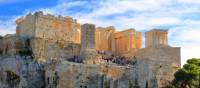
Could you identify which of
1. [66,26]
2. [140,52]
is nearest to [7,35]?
[66,26]

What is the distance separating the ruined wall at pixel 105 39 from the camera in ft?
202

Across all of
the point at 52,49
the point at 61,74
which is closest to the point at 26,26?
the point at 52,49

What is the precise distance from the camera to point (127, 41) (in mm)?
61219

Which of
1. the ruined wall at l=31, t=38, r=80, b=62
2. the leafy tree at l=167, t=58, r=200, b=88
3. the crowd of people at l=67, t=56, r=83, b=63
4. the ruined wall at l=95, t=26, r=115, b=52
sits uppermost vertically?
the ruined wall at l=95, t=26, r=115, b=52

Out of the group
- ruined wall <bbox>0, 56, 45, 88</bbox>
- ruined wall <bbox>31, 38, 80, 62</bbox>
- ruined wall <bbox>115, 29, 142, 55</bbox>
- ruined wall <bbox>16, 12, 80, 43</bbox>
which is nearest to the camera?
ruined wall <bbox>0, 56, 45, 88</bbox>

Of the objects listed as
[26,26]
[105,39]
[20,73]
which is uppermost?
[26,26]

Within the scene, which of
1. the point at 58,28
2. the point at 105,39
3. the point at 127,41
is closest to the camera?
the point at 58,28

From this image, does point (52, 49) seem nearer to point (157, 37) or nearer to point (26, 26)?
point (26, 26)

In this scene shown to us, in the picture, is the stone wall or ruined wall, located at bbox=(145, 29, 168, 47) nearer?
the stone wall

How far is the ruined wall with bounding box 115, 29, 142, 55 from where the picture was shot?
2395 inches

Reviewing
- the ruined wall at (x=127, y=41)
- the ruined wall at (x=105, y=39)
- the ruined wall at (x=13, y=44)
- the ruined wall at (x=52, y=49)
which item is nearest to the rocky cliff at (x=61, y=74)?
the ruined wall at (x=52, y=49)

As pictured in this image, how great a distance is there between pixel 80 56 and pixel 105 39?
6.72 m

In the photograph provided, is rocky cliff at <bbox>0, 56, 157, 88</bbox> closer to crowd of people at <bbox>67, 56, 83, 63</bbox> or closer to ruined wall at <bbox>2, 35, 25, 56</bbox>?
ruined wall at <bbox>2, 35, 25, 56</bbox>

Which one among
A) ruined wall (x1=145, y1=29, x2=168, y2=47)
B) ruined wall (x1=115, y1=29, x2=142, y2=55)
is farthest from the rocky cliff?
ruined wall (x1=115, y1=29, x2=142, y2=55)
